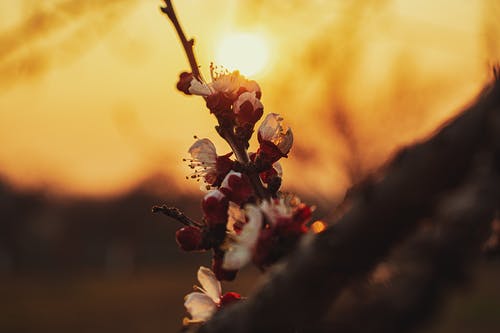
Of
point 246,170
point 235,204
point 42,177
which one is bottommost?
point 235,204

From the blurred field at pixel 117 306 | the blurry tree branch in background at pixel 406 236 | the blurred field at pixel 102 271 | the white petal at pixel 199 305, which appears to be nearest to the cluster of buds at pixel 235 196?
the white petal at pixel 199 305

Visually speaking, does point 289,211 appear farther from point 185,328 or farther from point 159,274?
point 159,274

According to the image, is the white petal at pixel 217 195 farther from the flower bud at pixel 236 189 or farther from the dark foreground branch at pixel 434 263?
the dark foreground branch at pixel 434 263

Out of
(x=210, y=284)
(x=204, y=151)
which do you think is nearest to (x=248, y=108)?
(x=204, y=151)

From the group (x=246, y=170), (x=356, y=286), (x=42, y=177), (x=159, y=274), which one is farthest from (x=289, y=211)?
(x=42, y=177)

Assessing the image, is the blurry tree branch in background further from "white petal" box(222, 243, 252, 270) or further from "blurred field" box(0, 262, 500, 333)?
"blurred field" box(0, 262, 500, 333)

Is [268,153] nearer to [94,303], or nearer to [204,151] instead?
[204,151]

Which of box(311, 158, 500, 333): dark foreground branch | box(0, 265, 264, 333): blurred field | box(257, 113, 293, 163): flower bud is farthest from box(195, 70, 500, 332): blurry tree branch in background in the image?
box(0, 265, 264, 333): blurred field
